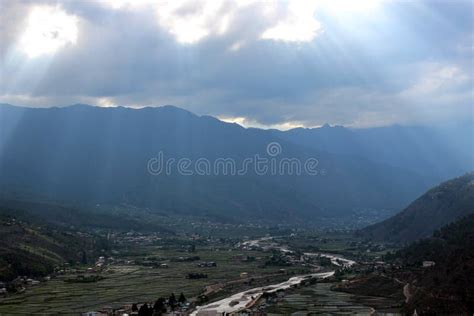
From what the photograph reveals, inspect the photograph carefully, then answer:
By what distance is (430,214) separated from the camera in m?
164

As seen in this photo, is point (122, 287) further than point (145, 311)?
Yes

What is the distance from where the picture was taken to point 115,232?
616ft

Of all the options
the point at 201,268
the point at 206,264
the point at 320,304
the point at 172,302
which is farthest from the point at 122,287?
the point at 320,304

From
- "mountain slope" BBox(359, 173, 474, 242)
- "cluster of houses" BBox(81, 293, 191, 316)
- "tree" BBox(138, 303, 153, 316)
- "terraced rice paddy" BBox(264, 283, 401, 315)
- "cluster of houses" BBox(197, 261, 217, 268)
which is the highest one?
"mountain slope" BBox(359, 173, 474, 242)

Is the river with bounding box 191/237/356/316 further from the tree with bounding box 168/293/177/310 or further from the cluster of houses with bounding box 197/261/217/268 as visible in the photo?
the cluster of houses with bounding box 197/261/217/268

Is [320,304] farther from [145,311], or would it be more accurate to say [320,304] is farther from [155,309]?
[145,311]

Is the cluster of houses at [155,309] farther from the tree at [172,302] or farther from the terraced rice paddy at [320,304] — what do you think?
the terraced rice paddy at [320,304]

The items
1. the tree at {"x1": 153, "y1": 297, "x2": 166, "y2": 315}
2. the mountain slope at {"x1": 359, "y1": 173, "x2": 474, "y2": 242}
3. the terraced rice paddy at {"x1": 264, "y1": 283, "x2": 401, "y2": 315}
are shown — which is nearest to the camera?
the tree at {"x1": 153, "y1": 297, "x2": 166, "y2": 315}

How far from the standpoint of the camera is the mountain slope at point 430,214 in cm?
15412

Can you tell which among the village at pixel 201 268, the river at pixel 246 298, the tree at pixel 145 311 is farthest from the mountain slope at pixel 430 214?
the tree at pixel 145 311

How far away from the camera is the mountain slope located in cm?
15412

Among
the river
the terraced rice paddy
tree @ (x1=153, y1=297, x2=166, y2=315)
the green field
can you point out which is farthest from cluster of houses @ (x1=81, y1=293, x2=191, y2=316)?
the terraced rice paddy

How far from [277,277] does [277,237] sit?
3445 inches

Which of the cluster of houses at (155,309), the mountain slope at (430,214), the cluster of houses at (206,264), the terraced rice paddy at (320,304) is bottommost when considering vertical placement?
the terraced rice paddy at (320,304)
